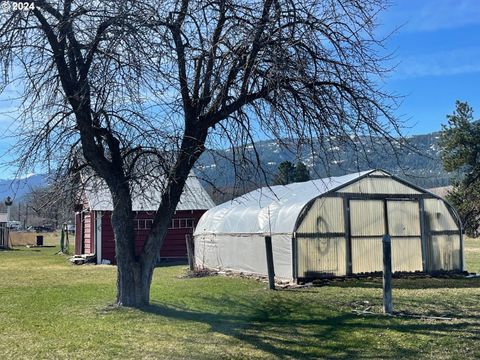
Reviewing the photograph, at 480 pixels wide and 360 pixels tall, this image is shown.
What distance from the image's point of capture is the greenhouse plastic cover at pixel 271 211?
1627cm

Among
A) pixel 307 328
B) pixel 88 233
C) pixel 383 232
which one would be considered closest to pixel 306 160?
pixel 307 328

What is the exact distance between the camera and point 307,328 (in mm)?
8641

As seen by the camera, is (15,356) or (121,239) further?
(121,239)

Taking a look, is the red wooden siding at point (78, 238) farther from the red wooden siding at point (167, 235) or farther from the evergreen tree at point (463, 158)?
the evergreen tree at point (463, 158)

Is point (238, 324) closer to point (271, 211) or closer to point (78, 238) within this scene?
point (271, 211)

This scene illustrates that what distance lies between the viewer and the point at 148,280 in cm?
1063

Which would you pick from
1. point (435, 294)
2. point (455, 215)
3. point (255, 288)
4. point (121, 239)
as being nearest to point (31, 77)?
point (121, 239)

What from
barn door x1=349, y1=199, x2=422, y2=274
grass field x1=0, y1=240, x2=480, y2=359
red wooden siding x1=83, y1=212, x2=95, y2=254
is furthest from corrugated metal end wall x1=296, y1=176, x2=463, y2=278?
red wooden siding x1=83, y1=212, x2=95, y2=254

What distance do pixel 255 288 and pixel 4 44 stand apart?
834 centimetres

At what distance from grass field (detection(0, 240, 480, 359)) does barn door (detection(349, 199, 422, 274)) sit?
→ 2.50m

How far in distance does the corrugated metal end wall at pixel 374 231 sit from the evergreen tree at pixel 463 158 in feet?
98.4

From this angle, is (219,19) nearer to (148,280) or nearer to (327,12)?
(327,12)

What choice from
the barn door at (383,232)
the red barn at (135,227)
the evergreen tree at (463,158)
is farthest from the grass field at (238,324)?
the evergreen tree at (463,158)

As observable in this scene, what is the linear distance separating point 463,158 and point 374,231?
33.7 metres
